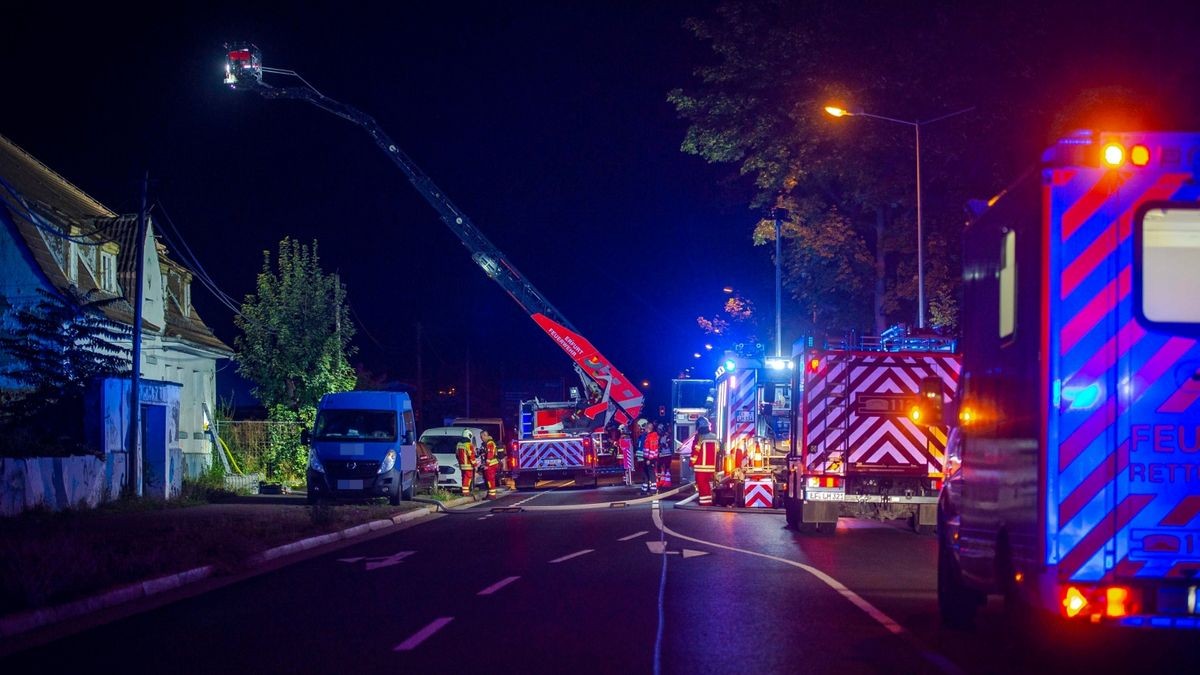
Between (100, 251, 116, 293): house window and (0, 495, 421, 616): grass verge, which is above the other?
(100, 251, 116, 293): house window

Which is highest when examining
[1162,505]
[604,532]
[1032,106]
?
[1032,106]

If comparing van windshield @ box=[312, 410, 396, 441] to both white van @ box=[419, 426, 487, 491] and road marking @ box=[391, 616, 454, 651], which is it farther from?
→ road marking @ box=[391, 616, 454, 651]

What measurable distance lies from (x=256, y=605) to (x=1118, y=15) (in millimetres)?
25504

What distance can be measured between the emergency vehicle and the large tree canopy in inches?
405

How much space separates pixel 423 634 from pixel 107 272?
93.2 feet

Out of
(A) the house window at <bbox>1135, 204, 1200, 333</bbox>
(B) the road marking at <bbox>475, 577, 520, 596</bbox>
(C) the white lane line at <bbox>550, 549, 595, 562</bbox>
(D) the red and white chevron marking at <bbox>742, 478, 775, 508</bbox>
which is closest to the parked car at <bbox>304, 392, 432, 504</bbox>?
(D) the red and white chevron marking at <bbox>742, 478, 775, 508</bbox>

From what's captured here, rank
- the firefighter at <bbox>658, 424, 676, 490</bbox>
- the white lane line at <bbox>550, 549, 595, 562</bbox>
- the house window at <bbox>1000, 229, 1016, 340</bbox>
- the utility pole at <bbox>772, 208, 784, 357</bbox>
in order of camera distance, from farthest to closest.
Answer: the utility pole at <bbox>772, 208, 784, 357</bbox> → the firefighter at <bbox>658, 424, 676, 490</bbox> → the white lane line at <bbox>550, 549, 595, 562</bbox> → the house window at <bbox>1000, 229, 1016, 340</bbox>

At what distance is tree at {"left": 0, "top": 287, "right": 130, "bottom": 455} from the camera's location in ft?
87.7

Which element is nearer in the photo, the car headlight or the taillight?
the taillight

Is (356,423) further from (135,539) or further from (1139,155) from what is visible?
(1139,155)

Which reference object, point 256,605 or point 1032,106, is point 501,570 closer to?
point 256,605

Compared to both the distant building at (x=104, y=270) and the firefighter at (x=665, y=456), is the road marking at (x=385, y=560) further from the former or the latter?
the firefighter at (x=665, y=456)

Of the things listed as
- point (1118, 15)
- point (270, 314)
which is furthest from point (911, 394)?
point (270, 314)

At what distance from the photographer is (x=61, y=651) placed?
10391 millimetres
